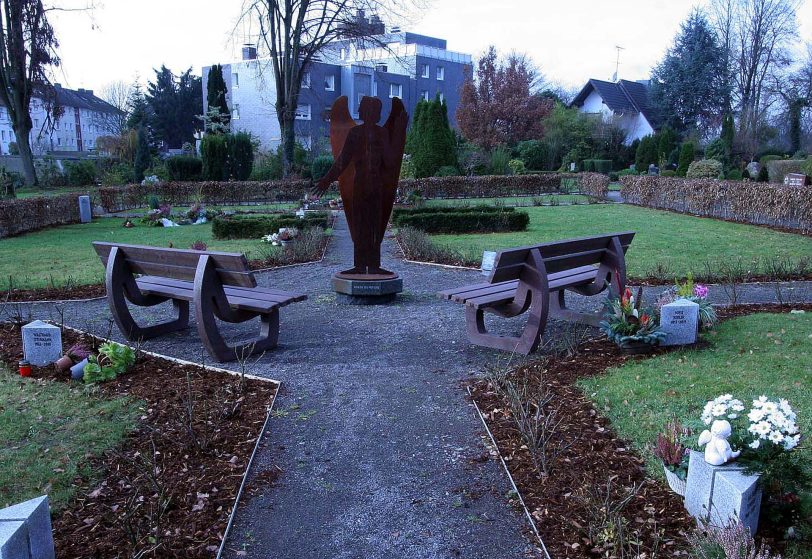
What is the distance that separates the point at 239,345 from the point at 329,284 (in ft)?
11.5

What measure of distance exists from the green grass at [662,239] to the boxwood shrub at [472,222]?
54cm

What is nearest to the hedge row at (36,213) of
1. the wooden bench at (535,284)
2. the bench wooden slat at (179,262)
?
the bench wooden slat at (179,262)

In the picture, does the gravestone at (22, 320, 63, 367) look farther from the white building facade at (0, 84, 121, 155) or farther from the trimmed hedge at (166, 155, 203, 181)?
the white building facade at (0, 84, 121, 155)

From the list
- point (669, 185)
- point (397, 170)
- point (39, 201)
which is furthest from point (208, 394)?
point (669, 185)

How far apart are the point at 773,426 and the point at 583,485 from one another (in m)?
0.95

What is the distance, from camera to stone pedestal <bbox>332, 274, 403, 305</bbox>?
7.91m

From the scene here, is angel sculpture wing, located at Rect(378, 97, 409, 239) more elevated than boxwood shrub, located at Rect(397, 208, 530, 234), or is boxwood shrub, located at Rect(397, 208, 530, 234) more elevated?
angel sculpture wing, located at Rect(378, 97, 409, 239)

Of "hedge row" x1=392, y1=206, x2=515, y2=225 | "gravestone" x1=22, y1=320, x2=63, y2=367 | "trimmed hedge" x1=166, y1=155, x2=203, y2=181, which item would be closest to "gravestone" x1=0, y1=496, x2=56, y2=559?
"gravestone" x1=22, y1=320, x2=63, y2=367

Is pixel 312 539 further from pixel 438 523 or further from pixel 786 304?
pixel 786 304

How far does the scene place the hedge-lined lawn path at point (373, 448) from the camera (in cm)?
311

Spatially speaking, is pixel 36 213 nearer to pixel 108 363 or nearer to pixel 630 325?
pixel 108 363

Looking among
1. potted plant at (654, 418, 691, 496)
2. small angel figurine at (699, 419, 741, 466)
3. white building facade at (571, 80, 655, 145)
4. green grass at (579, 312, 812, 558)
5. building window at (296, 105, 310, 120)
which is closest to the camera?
small angel figurine at (699, 419, 741, 466)

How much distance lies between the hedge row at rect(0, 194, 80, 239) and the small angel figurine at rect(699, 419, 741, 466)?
1665 cm

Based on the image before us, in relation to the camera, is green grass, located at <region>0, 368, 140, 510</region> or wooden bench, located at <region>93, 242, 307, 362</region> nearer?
green grass, located at <region>0, 368, 140, 510</region>
